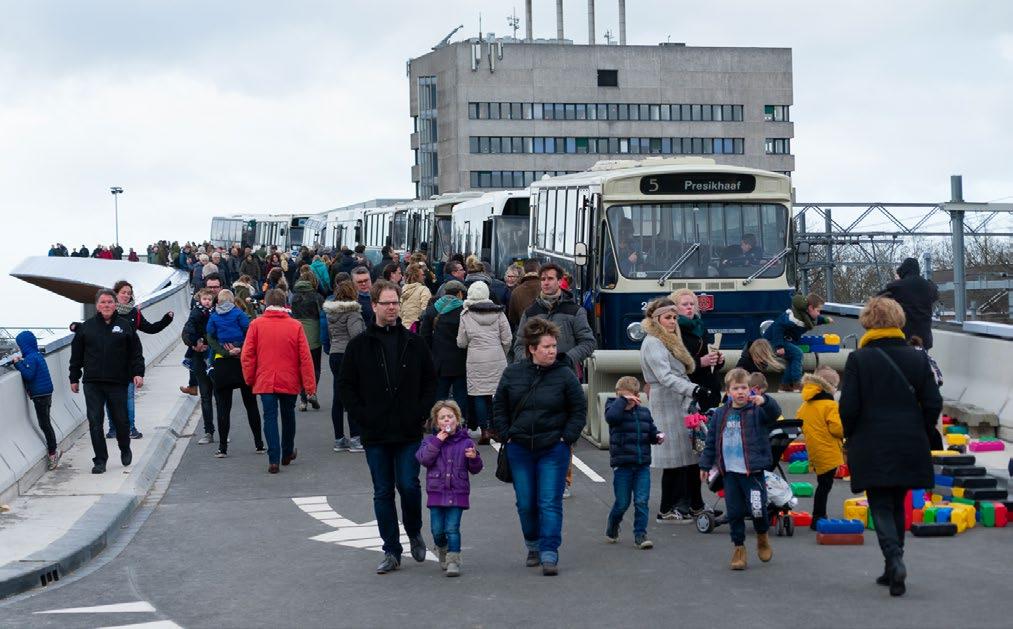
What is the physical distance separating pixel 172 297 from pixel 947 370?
A: 77.5ft

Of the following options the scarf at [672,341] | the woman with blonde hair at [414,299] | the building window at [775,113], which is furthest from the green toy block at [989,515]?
the building window at [775,113]

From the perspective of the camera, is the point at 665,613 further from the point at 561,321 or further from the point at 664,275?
the point at 664,275

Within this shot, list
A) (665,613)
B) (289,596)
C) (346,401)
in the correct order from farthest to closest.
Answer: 1. (346,401)
2. (289,596)
3. (665,613)

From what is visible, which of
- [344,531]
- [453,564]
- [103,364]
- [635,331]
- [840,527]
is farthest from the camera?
[103,364]

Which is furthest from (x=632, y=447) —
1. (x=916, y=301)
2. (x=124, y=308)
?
(x=916, y=301)

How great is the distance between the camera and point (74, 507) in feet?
46.1

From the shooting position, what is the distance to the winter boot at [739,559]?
10820 millimetres

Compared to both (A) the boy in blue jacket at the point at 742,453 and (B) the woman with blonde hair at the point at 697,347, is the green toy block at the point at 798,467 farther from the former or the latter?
(A) the boy in blue jacket at the point at 742,453

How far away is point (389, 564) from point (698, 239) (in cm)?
1077

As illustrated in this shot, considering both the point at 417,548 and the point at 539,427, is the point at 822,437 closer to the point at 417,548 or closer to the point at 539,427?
the point at 539,427

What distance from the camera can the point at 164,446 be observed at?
1847cm

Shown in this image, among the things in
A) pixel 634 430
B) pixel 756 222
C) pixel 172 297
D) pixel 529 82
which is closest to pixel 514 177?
pixel 529 82

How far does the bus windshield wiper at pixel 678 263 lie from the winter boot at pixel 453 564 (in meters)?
10.5

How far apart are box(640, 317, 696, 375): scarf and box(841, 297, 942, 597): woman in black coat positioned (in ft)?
8.39
